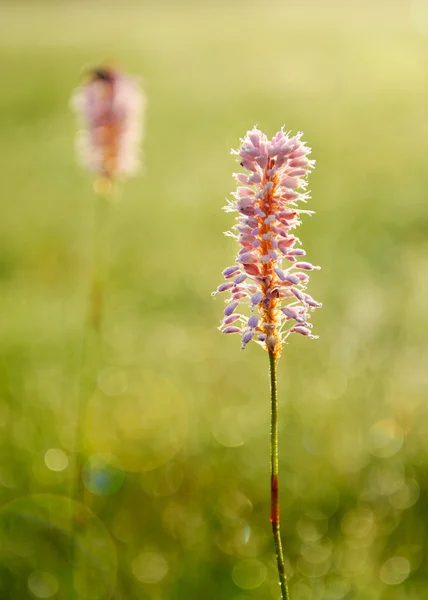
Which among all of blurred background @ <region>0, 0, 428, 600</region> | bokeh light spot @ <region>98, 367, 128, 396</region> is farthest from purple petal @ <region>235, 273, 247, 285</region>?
bokeh light spot @ <region>98, 367, 128, 396</region>

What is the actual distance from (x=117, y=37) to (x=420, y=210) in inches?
1095

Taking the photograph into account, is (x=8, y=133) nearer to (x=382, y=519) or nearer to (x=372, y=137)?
(x=372, y=137)

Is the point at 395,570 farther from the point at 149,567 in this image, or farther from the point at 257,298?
the point at 257,298

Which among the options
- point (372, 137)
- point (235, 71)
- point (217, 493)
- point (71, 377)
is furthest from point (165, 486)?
point (235, 71)

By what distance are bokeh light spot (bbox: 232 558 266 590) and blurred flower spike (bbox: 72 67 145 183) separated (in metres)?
3.56

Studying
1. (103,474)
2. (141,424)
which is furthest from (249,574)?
(141,424)

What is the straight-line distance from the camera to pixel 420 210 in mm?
17203

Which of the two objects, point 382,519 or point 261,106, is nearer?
point 382,519

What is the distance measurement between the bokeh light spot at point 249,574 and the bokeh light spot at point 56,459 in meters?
2.51

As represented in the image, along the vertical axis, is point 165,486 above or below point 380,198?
below

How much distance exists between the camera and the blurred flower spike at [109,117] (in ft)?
20.8

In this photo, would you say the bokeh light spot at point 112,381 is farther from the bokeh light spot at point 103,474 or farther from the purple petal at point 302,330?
the purple petal at point 302,330

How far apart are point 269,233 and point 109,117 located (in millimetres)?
3955

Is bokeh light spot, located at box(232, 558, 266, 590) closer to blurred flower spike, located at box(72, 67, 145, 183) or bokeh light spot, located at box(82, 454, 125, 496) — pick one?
bokeh light spot, located at box(82, 454, 125, 496)
